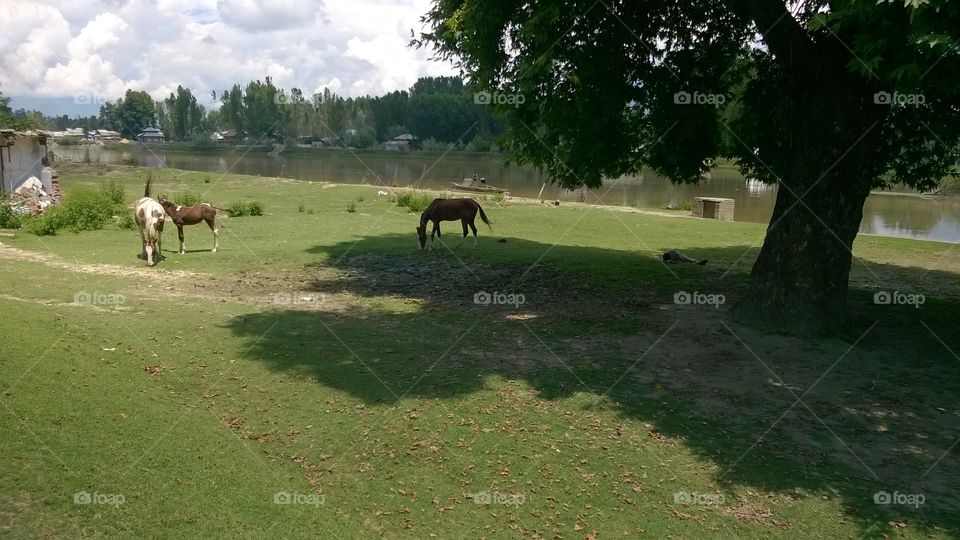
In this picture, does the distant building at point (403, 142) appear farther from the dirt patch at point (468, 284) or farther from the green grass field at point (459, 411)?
the green grass field at point (459, 411)

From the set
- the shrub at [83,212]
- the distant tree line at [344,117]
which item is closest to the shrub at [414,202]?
the shrub at [83,212]

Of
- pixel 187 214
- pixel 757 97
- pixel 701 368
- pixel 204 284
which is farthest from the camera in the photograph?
pixel 187 214

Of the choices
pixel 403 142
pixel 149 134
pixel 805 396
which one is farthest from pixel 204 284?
pixel 149 134

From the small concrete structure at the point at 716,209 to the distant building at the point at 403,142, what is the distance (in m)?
73.2

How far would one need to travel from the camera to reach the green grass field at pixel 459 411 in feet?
18.6

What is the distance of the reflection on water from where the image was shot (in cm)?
3353

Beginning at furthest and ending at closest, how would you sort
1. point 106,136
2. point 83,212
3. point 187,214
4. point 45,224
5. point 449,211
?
point 106,136, point 83,212, point 449,211, point 45,224, point 187,214

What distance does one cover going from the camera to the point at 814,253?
1002 cm

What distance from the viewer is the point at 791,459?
6781 millimetres

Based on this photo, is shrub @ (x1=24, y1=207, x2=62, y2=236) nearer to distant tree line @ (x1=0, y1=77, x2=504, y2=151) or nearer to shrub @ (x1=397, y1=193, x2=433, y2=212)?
shrub @ (x1=397, y1=193, x2=433, y2=212)

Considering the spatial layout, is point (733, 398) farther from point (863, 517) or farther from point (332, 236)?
point (332, 236)

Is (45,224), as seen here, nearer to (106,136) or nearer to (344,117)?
(344,117)

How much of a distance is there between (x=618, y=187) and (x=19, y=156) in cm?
4094

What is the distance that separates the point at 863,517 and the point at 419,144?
9650cm
